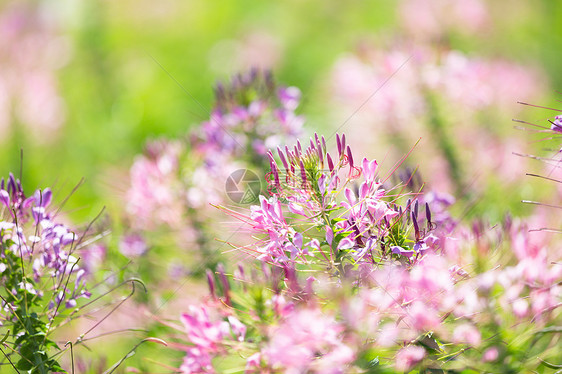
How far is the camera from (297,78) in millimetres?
2943

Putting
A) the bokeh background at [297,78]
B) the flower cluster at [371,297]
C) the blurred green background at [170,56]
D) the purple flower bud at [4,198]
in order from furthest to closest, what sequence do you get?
the blurred green background at [170,56] < the bokeh background at [297,78] < the purple flower bud at [4,198] < the flower cluster at [371,297]

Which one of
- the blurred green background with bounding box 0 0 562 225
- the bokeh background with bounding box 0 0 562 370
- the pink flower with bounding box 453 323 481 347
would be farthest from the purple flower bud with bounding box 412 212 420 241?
the blurred green background with bounding box 0 0 562 225

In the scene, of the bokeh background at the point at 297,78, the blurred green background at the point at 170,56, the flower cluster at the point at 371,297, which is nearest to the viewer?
the flower cluster at the point at 371,297

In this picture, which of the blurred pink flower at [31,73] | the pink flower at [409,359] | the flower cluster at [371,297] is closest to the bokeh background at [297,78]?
the blurred pink flower at [31,73]

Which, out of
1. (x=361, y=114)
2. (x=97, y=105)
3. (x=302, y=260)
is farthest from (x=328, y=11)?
(x=302, y=260)

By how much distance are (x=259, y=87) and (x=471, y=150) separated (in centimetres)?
75

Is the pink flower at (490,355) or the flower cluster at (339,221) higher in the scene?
the flower cluster at (339,221)

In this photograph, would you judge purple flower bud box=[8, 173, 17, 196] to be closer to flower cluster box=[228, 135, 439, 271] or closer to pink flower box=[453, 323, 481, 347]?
flower cluster box=[228, 135, 439, 271]

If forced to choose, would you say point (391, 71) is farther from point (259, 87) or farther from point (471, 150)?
point (259, 87)

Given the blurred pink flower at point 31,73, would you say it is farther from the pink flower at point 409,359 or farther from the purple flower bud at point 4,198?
the pink flower at point 409,359

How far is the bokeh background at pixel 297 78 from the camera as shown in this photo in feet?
5.00

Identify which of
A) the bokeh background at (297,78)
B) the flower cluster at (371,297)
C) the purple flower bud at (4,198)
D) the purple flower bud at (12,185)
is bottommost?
the flower cluster at (371,297)

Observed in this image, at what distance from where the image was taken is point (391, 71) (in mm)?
1580

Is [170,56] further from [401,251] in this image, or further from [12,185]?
[401,251]
